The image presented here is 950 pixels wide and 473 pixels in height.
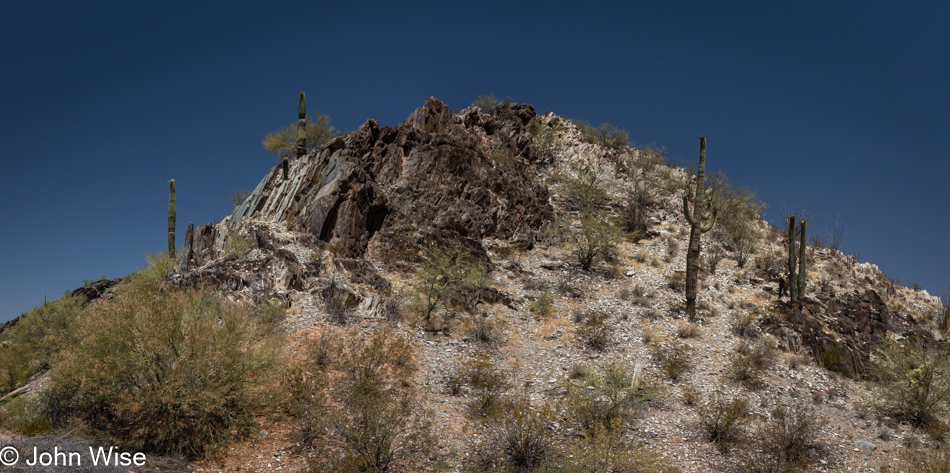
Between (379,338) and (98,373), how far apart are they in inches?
245

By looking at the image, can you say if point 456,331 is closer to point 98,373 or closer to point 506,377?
point 506,377

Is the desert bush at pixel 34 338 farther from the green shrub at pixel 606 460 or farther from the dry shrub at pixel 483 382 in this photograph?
the green shrub at pixel 606 460

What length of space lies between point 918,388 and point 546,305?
10.4 m

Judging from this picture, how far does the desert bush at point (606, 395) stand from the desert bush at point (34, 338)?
470 inches

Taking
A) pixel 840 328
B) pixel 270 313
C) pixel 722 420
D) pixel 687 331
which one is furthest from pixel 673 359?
pixel 270 313

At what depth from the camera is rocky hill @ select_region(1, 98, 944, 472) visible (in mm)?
9852

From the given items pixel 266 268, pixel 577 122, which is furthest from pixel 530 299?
pixel 577 122

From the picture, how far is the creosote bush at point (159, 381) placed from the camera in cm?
772

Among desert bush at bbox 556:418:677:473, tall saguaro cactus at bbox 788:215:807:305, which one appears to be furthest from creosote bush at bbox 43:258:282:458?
tall saguaro cactus at bbox 788:215:807:305

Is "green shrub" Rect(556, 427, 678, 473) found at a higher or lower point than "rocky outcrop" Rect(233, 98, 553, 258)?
lower

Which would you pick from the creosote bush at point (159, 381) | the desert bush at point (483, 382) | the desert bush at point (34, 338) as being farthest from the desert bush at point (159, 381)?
the desert bush at point (483, 382)

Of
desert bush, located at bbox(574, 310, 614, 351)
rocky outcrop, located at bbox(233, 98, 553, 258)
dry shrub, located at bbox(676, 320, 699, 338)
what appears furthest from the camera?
rocky outcrop, located at bbox(233, 98, 553, 258)

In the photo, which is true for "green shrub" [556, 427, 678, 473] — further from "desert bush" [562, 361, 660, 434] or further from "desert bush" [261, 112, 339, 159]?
"desert bush" [261, 112, 339, 159]

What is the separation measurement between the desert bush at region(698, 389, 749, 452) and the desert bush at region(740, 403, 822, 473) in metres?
0.37
